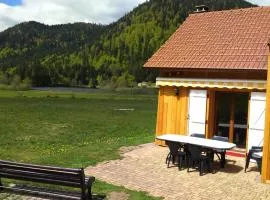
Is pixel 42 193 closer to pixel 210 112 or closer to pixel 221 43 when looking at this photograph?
pixel 210 112

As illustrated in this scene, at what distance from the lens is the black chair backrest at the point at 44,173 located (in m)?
8.40

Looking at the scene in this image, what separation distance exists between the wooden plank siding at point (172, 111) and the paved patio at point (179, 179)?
272cm

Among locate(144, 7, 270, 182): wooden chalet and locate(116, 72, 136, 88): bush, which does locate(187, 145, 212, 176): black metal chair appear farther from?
locate(116, 72, 136, 88): bush

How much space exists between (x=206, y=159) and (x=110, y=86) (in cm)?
→ 13848

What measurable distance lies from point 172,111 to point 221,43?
11.2ft

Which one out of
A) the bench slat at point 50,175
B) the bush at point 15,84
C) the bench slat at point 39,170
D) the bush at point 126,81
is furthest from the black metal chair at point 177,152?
the bush at point 126,81

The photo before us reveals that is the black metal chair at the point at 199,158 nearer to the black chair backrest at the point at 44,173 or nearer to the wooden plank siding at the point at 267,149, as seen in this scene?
the wooden plank siding at the point at 267,149

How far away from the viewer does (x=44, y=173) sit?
8.65 m

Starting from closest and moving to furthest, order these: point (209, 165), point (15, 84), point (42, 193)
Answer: point (42, 193) < point (209, 165) < point (15, 84)

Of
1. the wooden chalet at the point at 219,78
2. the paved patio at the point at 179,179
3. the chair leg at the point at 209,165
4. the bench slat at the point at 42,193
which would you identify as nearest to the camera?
the bench slat at the point at 42,193

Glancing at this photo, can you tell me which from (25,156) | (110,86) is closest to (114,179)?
(25,156)

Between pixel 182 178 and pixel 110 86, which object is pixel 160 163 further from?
pixel 110 86

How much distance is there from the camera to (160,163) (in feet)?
44.3

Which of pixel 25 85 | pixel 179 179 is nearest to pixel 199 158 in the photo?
pixel 179 179
